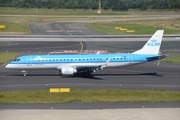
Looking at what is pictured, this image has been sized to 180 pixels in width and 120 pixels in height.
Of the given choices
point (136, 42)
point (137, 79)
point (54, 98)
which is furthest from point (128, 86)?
point (136, 42)

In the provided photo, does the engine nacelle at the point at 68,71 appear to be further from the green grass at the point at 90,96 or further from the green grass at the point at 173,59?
the green grass at the point at 173,59

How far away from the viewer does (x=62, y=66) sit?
55469 mm

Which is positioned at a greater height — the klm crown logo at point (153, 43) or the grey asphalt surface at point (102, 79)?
the klm crown logo at point (153, 43)

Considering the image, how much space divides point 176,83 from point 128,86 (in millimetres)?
6804

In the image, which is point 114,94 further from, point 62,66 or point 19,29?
point 19,29

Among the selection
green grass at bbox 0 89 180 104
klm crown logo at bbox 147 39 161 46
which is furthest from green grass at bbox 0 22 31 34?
green grass at bbox 0 89 180 104

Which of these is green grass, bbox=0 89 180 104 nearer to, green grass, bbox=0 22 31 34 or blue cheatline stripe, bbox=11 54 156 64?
blue cheatline stripe, bbox=11 54 156 64

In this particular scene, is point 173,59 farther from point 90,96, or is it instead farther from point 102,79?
point 90,96

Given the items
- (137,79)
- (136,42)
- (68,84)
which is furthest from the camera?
(136,42)

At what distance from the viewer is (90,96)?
Result: 1678 inches

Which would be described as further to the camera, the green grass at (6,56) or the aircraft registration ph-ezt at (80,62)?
the green grass at (6,56)

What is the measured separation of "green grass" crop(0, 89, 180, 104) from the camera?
40531 mm

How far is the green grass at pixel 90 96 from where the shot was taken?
40531mm

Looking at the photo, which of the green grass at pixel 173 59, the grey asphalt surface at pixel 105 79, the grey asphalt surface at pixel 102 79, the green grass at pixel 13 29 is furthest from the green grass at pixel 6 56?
the green grass at pixel 13 29
